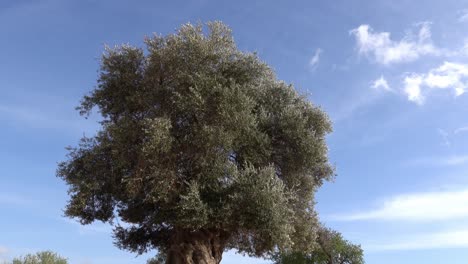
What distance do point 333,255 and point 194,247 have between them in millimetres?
32401

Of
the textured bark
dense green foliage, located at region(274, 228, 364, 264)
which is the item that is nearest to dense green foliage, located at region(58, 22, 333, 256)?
the textured bark

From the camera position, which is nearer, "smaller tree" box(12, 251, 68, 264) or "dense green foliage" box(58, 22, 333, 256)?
"dense green foliage" box(58, 22, 333, 256)

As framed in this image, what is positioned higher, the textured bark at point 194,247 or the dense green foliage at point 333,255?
the dense green foliage at point 333,255

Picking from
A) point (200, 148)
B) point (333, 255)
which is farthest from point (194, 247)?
point (333, 255)

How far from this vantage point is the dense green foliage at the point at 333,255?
51.5 m

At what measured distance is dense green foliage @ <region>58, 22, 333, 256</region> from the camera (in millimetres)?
22328

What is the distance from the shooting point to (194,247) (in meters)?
24.5

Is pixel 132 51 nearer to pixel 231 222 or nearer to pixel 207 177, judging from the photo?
pixel 207 177

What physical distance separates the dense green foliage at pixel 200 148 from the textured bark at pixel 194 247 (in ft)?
1.26

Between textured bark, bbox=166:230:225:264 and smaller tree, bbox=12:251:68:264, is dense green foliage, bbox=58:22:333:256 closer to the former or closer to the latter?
textured bark, bbox=166:230:225:264

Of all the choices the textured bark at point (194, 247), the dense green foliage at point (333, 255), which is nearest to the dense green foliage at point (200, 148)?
the textured bark at point (194, 247)

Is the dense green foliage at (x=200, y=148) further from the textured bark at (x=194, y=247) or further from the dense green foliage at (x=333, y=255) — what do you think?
the dense green foliage at (x=333, y=255)

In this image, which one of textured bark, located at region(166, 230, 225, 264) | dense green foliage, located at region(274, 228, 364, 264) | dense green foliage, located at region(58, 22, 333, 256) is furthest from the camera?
dense green foliage, located at region(274, 228, 364, 264)

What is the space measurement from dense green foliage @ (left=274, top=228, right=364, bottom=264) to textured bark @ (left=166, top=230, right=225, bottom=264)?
27972mm
